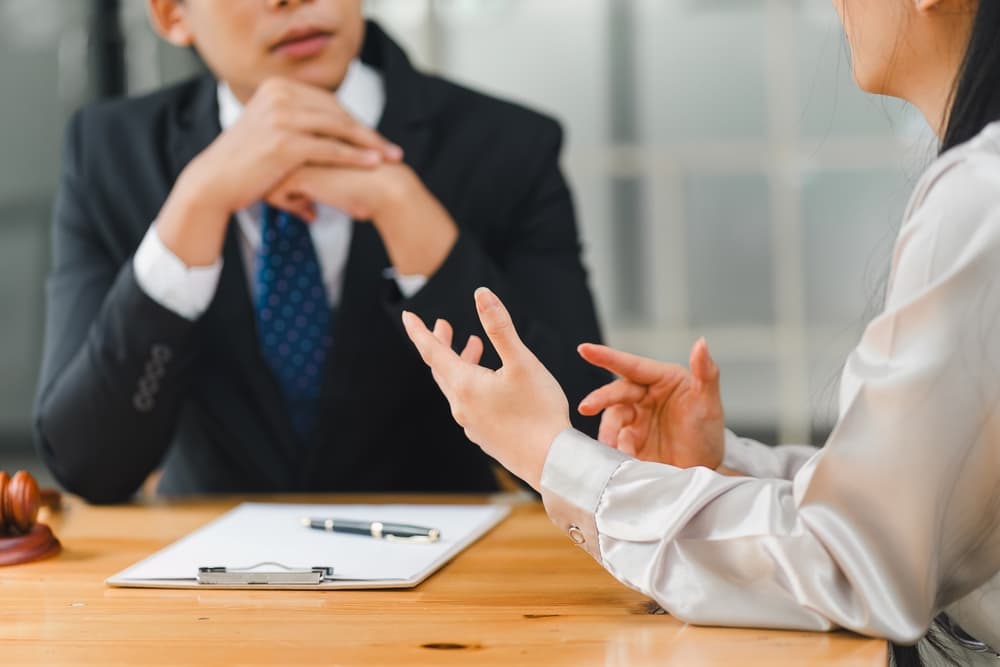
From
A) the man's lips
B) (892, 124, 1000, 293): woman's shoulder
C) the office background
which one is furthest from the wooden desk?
the office background

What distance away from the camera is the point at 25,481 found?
1142 millimetres

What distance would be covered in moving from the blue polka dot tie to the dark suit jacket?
2cm

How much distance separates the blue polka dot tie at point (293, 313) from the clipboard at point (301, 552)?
33 centimetres

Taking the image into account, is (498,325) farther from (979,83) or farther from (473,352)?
(979,83)

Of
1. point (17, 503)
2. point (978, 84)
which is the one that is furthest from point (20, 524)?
point (978, 84)

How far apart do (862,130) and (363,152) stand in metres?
2.87

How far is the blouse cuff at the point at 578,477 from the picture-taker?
0.88 meters

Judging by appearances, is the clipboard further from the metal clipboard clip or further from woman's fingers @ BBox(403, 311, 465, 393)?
woman's fingers @ BBox(403, 311, 465, 393)

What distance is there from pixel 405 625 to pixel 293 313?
785mm

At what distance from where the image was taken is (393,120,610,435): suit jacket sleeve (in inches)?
57.5

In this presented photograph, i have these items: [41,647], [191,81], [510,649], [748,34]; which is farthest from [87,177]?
[748,34]

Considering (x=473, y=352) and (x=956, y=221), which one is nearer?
(x=956, y=221)

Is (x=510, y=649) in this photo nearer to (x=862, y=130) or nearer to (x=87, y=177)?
(x=87, y=177)

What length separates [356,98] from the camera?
1.72m
